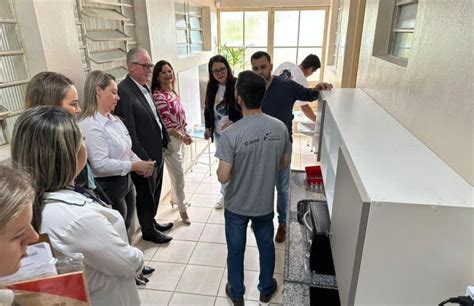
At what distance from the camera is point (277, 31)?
597 cm

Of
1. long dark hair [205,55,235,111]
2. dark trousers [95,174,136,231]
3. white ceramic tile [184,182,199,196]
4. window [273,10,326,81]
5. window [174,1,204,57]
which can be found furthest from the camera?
window [273,10,326,81]

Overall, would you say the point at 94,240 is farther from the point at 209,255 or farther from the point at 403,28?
the point at 403,28

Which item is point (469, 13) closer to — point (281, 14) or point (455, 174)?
point (455, 174)

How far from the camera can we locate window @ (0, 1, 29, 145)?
1.66 meters

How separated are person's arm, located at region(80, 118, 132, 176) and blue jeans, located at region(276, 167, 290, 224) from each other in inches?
51.9

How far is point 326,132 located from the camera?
1925 millimetres

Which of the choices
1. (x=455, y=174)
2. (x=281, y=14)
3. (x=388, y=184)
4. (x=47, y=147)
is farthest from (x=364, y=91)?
(x=281, y=14)

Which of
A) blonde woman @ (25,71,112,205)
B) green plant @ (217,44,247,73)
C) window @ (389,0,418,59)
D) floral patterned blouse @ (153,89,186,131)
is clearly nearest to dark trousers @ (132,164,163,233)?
floral patterned blouse @ (153,89,186,131)

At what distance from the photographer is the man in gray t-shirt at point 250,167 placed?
5.63ft

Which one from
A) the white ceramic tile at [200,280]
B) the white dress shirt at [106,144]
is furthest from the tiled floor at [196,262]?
the white dress shirt at [106,144]

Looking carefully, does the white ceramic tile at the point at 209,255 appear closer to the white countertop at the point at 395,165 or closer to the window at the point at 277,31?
the white countertop at the point at 395,165

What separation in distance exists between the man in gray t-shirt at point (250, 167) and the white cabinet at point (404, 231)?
0.70m

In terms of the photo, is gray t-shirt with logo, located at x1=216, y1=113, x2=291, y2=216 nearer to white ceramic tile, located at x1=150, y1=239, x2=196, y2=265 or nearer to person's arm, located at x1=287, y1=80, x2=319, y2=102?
person's arm, located at x1=287, y1=80, x2=319, y2=102

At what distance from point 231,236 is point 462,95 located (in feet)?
4.72
